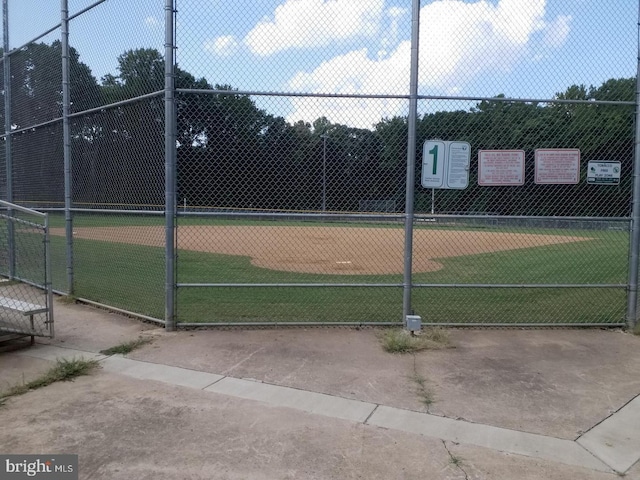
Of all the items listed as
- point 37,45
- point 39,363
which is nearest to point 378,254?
point 37,45

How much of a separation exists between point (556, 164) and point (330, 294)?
15.9 feet

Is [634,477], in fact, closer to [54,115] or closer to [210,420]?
[210,420]

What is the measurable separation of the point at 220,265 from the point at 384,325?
777 centimetres

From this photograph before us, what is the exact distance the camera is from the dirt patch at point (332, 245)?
1336 centimetres

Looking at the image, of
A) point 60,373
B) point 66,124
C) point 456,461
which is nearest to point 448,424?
point 456,461

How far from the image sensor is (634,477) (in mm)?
3139

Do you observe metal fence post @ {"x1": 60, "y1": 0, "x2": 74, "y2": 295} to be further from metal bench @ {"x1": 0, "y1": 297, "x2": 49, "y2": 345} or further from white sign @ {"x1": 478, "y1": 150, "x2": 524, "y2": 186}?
white sign @ {"x1": 478, "y1": 150, "x2": 524, "y2": 186}

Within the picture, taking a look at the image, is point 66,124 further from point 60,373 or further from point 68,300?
point 60,373

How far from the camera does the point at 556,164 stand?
631cm

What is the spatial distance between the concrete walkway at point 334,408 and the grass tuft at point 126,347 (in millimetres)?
105

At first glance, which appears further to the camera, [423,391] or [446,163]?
[446,163]

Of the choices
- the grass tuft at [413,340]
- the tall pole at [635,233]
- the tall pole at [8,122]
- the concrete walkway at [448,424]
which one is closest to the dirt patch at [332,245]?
the tall pole at [8,122]

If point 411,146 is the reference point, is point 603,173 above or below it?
below

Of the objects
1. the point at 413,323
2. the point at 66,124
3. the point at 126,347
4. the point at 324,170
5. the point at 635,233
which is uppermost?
the point at 66,124
